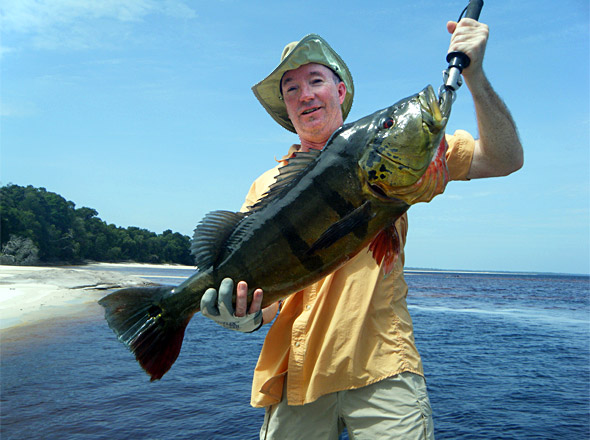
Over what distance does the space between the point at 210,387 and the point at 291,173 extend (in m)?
9.22

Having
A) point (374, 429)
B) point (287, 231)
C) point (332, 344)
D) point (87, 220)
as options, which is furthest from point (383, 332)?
point (87, 220)

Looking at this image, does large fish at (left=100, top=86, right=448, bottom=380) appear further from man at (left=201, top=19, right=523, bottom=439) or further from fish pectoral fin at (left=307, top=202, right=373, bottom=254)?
man at (left=201, top=19, right=523, bottom=439)

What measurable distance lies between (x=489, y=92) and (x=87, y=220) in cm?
8485

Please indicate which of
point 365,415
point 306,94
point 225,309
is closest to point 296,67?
point 306,94

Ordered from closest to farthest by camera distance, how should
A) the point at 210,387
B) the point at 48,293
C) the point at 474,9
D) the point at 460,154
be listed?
the point at 474,9 → the point at 460,154 → the point at 210,387 → the point at 48,293

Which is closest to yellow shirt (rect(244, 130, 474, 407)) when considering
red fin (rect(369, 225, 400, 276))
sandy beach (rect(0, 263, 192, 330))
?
red fin (rect(369, 225, 400, 276))

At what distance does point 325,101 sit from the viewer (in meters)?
3.48

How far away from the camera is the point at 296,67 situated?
3627mm

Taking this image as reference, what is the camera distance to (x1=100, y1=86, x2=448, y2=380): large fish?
2406mm

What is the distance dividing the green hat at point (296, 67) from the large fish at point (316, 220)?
1.19 meters

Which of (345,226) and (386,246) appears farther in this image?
(386,246)

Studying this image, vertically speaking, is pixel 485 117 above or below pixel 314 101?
below

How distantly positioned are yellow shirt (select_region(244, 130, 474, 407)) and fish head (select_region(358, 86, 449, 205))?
0.76 meters

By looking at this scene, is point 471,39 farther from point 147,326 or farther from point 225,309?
point 147,326
